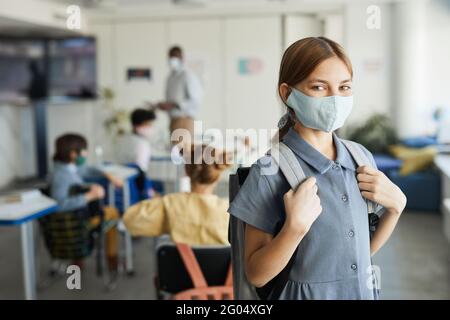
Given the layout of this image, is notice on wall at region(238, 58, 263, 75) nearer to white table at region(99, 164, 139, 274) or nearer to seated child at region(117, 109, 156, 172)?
seated child at region(117, 109, 156, 172)

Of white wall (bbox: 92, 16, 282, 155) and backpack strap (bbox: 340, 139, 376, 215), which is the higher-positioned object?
white wall (bbox: 92, 16, 282, 155)

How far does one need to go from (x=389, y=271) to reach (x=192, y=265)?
2.12 meters

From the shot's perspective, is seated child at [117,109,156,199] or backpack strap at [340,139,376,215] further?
seated child at [117,109,156,199]

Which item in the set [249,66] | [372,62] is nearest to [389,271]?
[372,62]

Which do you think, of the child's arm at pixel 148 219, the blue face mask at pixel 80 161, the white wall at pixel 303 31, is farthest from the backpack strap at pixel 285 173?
the blue face mask at pixel 80 161

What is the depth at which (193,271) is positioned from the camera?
1.94 m

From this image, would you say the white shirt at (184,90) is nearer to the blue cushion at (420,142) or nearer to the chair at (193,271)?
the blue cushion at (420,142)

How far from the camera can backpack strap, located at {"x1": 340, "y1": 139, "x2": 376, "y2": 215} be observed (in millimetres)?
887

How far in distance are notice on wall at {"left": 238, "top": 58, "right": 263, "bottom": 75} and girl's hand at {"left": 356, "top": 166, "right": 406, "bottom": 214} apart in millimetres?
6529

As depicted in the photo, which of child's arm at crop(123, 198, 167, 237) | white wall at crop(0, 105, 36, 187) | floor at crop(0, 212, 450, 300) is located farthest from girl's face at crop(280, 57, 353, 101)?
white wall at crop(0, 105, 36, 187)

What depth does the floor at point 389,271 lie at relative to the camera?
327 cm

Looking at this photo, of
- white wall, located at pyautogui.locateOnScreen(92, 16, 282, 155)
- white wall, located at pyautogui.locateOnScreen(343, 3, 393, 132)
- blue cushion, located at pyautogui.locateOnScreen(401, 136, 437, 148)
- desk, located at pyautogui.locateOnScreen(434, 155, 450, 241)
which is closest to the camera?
desk, located at pyautogui.locateOnScreen(434, 155, 450, 241)

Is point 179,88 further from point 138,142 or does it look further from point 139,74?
point 139,74

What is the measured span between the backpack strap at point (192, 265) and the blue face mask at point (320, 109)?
1.15m
